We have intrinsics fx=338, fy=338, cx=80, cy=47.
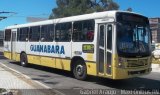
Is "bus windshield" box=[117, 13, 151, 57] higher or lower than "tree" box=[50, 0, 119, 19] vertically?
lower

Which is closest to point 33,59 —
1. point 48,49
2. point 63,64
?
point 48,49

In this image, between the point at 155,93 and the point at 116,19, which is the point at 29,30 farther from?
the point at 155,93

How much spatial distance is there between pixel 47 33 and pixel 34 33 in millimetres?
2051

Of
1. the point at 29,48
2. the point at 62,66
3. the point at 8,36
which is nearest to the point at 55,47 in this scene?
the point at 62,66

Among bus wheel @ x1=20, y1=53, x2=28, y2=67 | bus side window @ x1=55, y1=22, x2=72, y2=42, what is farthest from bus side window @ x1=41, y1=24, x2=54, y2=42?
bus wheel @ x1=20, y1=53, x2=28, y2=67

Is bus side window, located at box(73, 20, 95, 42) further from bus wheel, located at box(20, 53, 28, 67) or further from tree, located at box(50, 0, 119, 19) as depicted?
tree, located at box(50, 0, 119, 19)

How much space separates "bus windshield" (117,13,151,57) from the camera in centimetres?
1308

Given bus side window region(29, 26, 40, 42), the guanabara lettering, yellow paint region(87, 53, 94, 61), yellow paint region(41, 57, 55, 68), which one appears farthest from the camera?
bus side window region(29, 26, 40, 42)

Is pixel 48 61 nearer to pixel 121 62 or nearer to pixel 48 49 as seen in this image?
pixel 48 49

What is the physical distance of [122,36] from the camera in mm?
13180

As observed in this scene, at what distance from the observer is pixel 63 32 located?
55.2 ft

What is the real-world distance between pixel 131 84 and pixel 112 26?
8.99 feet

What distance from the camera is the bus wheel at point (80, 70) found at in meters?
15.1

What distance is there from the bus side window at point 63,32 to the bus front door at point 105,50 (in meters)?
2.75
